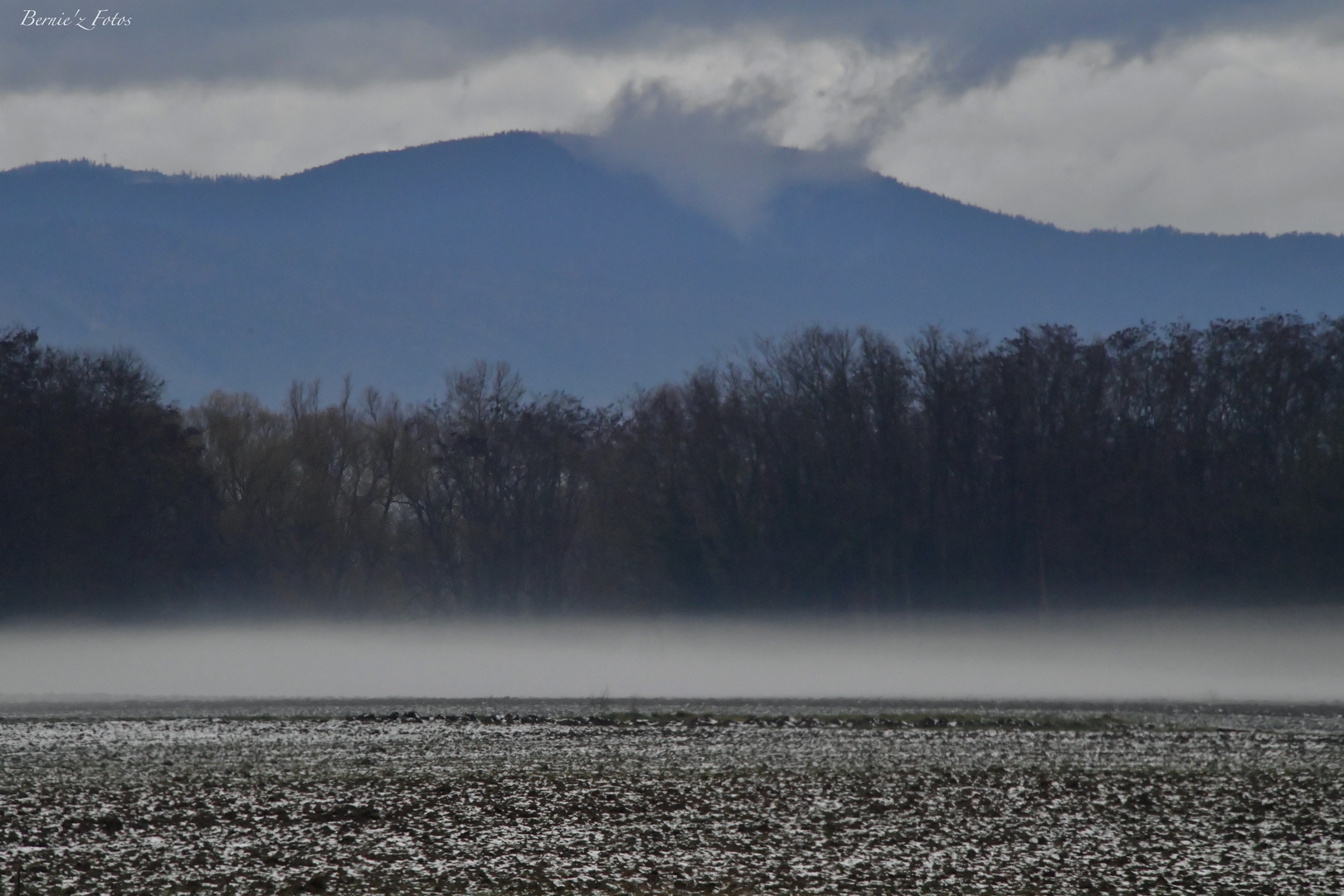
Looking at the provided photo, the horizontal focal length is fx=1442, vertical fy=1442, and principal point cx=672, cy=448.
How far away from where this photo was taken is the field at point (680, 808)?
587 inches

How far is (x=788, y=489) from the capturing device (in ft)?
238

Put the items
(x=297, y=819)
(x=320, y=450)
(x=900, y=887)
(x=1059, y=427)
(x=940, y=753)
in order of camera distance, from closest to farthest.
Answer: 1. (x=900, y=887)
2. (x=297, y=819)
3. (x=940, y=753)
4. (x=1059, y=427)
5. (x=320, y=450)

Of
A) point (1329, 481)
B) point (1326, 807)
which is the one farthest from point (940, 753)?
point (1329, 481)

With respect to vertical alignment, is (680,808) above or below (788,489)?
below

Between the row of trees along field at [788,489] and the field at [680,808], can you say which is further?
the row of trees along field at [788,489]

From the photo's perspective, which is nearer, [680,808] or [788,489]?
[680,808]

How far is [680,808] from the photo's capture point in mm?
19109

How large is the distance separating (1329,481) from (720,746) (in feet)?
136

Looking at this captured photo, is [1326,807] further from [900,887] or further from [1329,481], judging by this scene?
[1329,481]

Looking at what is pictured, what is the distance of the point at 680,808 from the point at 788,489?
5370cm

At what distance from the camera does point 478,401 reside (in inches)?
3295

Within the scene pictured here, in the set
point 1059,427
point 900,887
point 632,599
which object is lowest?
point 900,887

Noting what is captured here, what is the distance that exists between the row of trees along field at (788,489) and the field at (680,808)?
3541 cm

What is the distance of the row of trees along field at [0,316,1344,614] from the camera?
210ft
